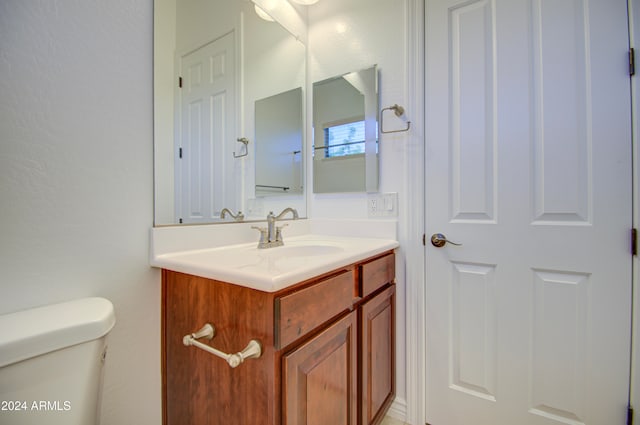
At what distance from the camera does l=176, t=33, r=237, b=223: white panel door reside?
1014 mm

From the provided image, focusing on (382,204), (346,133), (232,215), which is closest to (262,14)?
(346,133)

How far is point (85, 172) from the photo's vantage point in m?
0.75

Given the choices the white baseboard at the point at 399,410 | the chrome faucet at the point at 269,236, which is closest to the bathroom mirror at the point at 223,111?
the chrome faucet at the point at 269,236

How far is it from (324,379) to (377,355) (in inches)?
15.9

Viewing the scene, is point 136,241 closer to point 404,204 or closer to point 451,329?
point 404,204

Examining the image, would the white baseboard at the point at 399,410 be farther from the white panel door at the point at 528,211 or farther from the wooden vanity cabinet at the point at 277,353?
the wooden vanity cabinet at the point at 277,353

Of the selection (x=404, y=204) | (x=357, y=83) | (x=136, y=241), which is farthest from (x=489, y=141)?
(x=136, y=241)

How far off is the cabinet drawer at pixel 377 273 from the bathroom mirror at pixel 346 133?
0.39m

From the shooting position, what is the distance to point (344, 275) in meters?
0.88

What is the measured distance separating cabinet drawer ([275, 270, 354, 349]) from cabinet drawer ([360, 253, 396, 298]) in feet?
0.34

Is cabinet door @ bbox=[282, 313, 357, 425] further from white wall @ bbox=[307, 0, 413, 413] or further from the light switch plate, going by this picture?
the light switch plate

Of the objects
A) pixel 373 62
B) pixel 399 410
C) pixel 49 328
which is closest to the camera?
pixel 49 328

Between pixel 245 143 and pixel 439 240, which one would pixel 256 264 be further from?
pixel 439 240

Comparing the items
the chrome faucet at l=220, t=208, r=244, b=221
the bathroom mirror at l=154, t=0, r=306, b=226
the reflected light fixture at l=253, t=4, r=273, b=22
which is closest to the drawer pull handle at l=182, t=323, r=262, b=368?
the bathroom mirror at l=154, t=0, r=306, b=226
